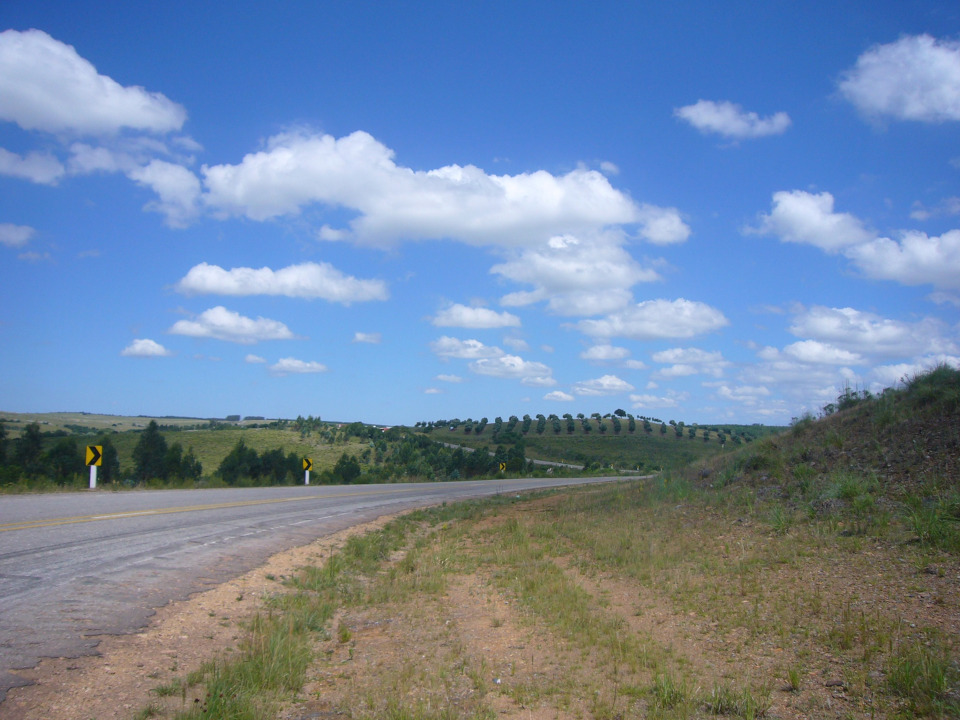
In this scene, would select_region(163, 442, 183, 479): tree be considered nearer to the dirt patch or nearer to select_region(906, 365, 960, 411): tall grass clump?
the dirt patch

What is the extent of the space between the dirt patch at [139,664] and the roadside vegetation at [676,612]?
28cm

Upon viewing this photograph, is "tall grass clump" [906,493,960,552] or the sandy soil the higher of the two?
"tall grass clump" [906,493,960,552]

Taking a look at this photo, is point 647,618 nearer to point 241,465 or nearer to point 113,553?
point 113,553

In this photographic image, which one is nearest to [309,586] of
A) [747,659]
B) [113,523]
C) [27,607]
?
[27,607]

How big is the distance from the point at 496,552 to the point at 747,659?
24.6 ft

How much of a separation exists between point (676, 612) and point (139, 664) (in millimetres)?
6366

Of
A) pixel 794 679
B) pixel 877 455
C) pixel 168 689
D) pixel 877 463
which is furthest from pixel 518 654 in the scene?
pixel 877 455

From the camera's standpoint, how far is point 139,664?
631 centimetres

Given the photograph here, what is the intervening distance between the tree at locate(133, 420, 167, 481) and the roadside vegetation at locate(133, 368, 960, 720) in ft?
117

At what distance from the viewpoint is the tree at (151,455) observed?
4428cm

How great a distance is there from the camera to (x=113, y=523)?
13.3 m

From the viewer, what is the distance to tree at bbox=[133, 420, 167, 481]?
1743 inches

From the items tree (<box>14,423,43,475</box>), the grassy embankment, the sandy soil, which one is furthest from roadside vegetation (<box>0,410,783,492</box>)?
the sandy soil

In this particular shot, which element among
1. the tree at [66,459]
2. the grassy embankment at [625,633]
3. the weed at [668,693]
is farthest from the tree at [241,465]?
the weed at [668,693]
